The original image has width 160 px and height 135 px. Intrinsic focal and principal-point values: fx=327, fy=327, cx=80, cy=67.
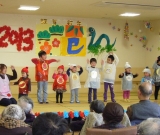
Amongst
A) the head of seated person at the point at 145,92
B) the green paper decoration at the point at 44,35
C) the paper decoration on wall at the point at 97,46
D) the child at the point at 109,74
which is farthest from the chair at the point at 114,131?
the paper decoration on wall at the point at 97,46

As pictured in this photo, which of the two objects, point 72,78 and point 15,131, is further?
point 72,78

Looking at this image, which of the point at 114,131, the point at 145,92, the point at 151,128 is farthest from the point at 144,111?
the point at 151,128

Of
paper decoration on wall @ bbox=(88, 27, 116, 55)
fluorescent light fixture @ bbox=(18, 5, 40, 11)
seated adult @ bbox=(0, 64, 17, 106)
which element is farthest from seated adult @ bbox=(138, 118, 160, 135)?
paper decoration on wall @ bbox=(88, 27, 116, 55)

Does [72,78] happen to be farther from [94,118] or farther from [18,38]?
[94,118]

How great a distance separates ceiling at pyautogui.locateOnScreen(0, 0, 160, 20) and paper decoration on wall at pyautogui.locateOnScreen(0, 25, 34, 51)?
51 cm

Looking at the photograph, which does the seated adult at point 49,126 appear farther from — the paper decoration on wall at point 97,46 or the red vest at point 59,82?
the paper decoration on wall at point 97,46

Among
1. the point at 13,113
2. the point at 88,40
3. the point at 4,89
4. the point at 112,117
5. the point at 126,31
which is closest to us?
the point at 112,117

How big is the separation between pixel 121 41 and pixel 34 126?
823 centimetres

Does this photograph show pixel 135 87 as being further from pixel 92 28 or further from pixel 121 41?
pixel 92 28

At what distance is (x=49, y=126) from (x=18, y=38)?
23.7 ft

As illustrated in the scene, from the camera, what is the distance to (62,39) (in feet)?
30.9

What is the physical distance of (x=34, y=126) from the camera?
2.10 metres

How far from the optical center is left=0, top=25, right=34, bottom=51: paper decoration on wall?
8.87 meters

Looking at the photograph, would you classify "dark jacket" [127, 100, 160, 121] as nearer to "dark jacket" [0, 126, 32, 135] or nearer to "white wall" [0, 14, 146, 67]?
"dark jacket" [0, 126, 32, 135]
